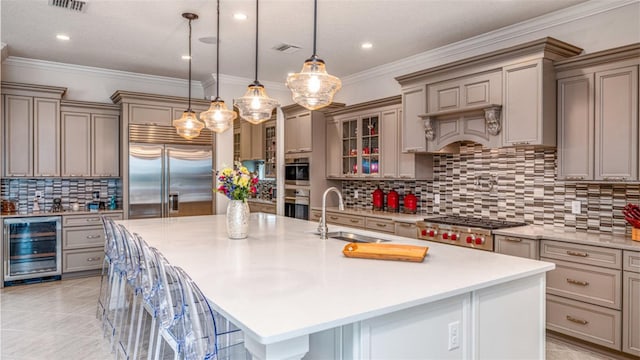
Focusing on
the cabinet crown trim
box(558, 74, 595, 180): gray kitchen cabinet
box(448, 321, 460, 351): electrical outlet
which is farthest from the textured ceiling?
box(448, 321, 460, 351): electrical outlet

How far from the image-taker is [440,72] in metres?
4.27

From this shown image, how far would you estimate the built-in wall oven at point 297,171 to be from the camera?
6.02 m

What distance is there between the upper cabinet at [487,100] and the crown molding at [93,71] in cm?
362

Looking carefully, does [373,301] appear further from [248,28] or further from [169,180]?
[169,180]

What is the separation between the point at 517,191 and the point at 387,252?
7.70ft

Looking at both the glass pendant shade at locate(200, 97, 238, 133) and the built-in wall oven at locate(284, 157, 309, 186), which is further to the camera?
the built-in wall oven at locate(284, 157, 309, 186)

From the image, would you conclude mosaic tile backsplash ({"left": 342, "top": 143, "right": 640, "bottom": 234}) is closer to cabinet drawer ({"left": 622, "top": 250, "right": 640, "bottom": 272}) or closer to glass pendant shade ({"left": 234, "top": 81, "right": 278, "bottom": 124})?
cabinet drawer ({"left": 622, "top": 250, "right": 640, "bottom": 272})

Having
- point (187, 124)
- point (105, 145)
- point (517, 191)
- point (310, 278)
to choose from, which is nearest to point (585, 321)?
point (517, 191)

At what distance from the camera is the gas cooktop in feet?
12.7

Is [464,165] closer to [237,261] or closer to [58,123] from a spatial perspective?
[237,261]

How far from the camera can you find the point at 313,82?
247 cm

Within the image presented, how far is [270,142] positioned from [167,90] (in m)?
1.79

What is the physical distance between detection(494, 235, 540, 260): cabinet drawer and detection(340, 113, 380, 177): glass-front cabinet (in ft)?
6.54

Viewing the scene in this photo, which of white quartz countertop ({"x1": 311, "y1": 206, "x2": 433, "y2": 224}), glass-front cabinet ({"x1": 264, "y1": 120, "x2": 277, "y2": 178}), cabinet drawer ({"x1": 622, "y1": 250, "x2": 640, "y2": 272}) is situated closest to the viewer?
cabinet drawer ({"x1": 622, "y1": 250, "x2": 640, "y2": 272})
